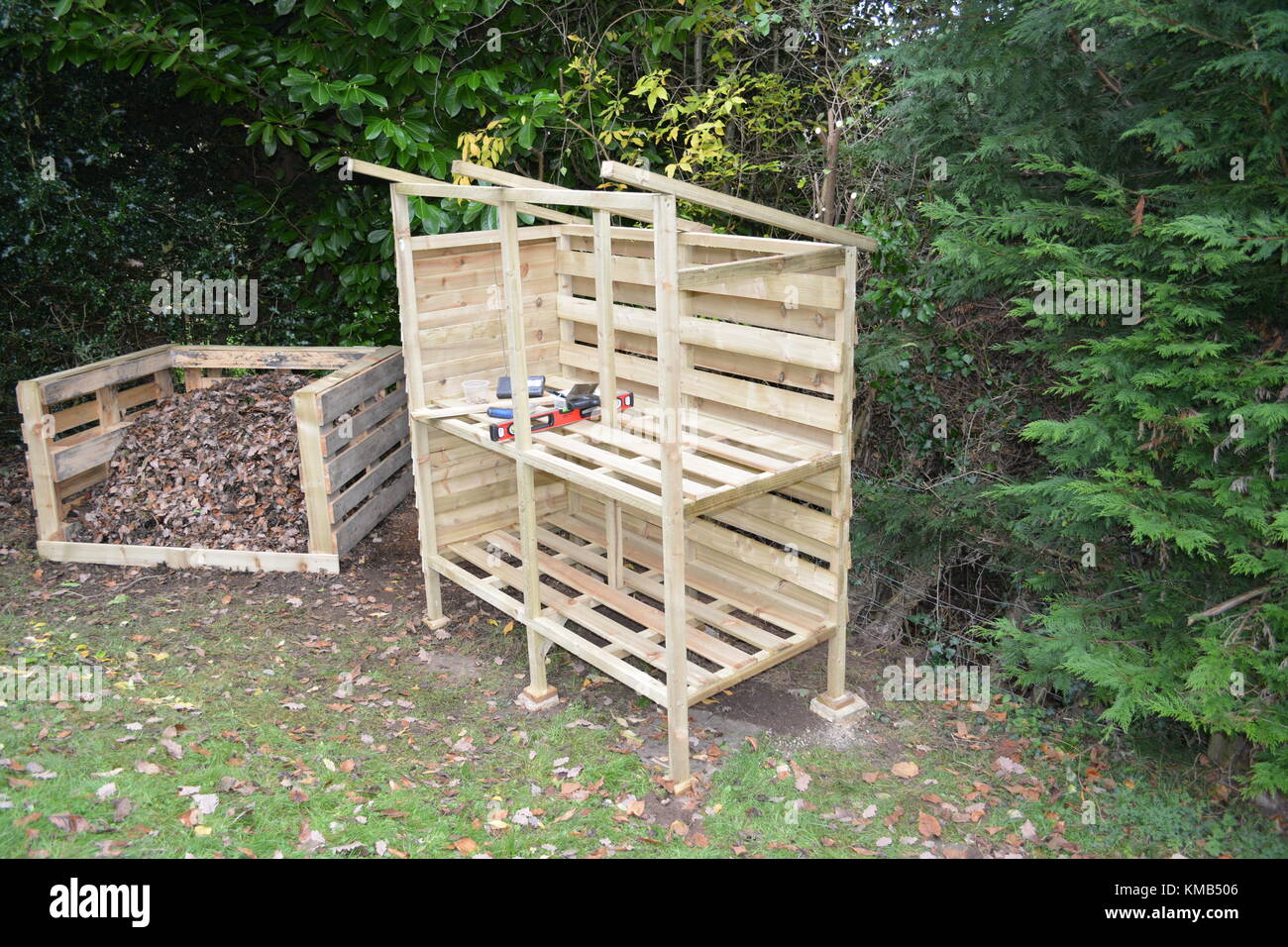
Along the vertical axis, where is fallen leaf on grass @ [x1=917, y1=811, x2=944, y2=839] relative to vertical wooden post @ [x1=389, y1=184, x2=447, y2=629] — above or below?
below

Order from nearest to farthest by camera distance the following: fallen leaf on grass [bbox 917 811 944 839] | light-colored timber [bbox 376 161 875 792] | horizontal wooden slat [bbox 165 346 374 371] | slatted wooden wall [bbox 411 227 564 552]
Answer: fallen leaf on grass [bbox 917 811 944 839], light-colored timber [bbox 376 161 875 792], slatted wooden wall [bbox 411 227 564 552], horizontal wooden slat [bbox 165 346 374 371]

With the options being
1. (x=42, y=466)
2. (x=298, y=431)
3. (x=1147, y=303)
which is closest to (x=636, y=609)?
(x=298, y=431)

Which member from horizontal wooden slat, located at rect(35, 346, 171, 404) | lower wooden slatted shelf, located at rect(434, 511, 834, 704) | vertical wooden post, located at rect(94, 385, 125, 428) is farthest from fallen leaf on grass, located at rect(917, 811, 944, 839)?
vertical wooden post, located at rect(94, 385, 125, 428)

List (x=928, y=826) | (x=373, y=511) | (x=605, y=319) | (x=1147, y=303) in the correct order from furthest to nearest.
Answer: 1. (x=373, y=511)
2. (x=605, y=319)
3. (x=928, y=826)
4. (x=1147, y=303)

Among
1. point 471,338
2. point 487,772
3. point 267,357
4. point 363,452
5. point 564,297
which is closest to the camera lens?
point 487,772

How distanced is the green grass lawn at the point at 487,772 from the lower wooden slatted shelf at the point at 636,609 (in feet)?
1.20

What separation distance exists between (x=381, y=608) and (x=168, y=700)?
4.50 feet

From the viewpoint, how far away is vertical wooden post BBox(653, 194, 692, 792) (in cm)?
361

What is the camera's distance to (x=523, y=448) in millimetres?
4648

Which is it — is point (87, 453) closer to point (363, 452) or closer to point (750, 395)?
point (363, 452)

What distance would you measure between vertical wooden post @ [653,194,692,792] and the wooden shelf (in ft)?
0.39

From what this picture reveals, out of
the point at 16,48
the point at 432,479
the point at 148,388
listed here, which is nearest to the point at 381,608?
the point at 432,479

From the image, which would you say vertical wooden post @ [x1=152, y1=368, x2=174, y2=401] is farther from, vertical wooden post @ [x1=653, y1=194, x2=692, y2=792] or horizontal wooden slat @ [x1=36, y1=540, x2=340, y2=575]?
vertical wooden post @ [x1=653, y1=194, x2=692, y2=792]

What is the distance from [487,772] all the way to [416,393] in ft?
6.95
